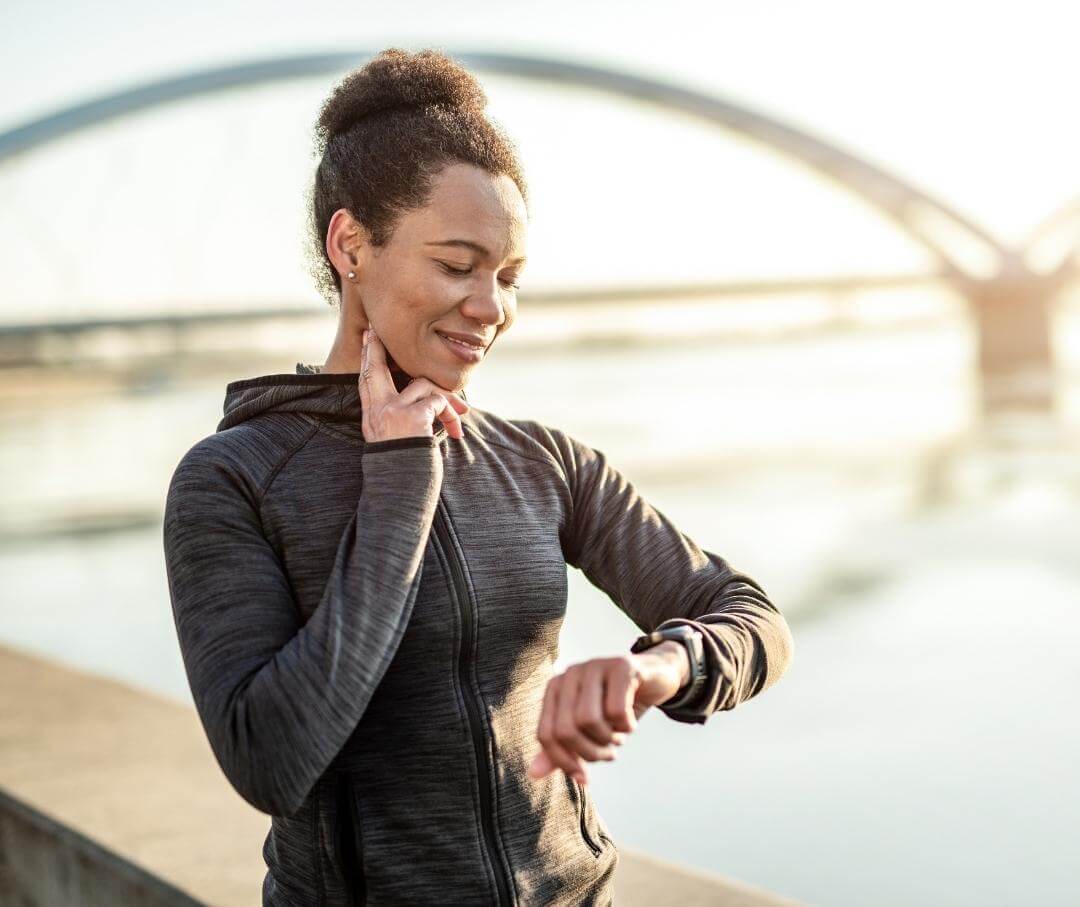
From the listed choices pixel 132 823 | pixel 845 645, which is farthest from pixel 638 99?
pixel 132 823

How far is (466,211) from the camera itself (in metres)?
1.34

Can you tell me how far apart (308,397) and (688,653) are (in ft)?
1.60

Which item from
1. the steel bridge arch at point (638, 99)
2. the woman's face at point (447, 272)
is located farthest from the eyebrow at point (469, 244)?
the steel bridge arch at point (638, 99)

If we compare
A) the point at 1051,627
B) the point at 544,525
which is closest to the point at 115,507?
the point at 1051,627

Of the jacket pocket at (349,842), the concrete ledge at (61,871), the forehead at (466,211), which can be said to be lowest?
the concrete ledge at (61,871)

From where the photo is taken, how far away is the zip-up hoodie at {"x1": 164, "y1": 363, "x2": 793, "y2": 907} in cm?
119

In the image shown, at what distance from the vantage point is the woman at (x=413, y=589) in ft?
3.91

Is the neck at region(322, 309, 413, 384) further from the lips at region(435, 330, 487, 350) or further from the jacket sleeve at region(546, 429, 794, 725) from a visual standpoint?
the jacket sleeve at region(546, 429, 794, 725)

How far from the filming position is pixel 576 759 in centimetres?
116

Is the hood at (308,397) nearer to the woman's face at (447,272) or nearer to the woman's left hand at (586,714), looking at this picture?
the woman's face at (447,272)

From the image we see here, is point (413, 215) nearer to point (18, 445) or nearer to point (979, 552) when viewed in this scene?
point (979, 552)

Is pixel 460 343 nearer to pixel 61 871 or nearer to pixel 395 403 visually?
pixel 395 403

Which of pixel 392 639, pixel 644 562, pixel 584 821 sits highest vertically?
pixel 644 562

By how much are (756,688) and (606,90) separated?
32.0m
